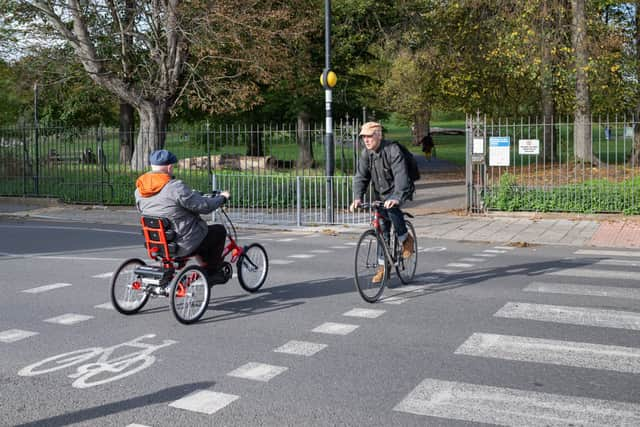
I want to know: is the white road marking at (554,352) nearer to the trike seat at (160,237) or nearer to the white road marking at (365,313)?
the white road marking at (365,313)

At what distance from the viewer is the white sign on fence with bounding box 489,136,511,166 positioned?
16.3m

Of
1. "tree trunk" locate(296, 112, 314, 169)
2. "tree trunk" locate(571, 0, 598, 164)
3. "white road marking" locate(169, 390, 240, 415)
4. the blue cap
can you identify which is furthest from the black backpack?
"tree trunk" locate(571, 0, 598, 164)

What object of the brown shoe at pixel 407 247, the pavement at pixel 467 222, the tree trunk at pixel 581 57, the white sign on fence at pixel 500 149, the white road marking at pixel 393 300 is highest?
the tree trunk at pixel 581 57

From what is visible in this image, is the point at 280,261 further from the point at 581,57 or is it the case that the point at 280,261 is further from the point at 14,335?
the point at 581,57

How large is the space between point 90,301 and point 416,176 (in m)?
3.78

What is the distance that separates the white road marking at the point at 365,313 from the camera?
710 centimetres

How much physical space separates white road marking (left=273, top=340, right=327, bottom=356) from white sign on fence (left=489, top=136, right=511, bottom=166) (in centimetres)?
1128

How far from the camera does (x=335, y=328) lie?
658 cm

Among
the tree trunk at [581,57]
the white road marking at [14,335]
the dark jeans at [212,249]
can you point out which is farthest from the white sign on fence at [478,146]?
the white road marking at [14,335]

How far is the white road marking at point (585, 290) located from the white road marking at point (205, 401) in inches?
181

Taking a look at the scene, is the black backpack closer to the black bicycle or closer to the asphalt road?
the black bicycle

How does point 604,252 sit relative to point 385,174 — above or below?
below

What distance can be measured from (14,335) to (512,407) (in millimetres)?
4305

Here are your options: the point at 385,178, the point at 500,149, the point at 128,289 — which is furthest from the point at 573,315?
the point at 500,149
